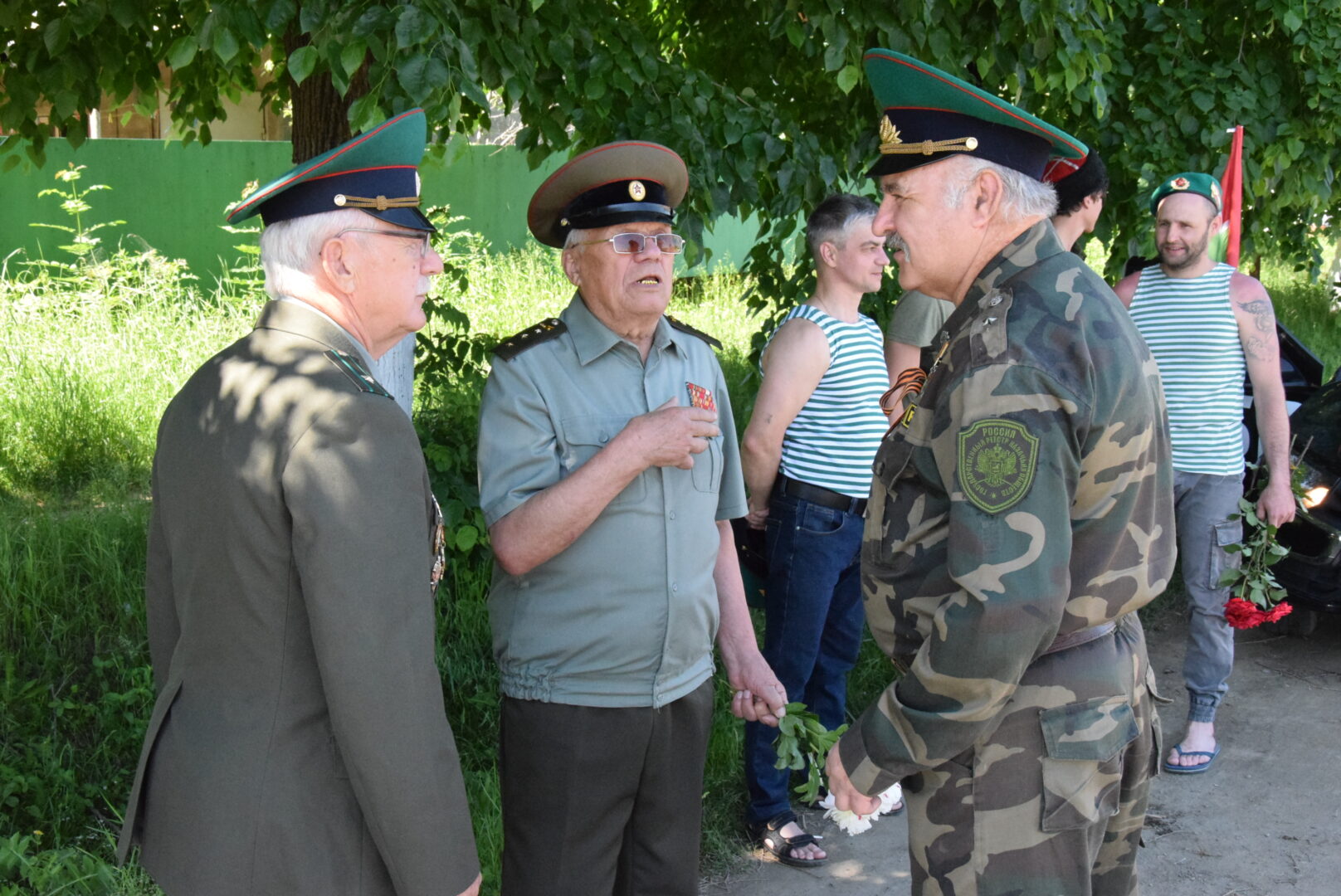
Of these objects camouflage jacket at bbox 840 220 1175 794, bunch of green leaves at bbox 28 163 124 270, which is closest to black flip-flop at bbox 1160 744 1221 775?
camouflage jacket at bbox 840 220 1175 794

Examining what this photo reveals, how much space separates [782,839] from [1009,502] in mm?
2270

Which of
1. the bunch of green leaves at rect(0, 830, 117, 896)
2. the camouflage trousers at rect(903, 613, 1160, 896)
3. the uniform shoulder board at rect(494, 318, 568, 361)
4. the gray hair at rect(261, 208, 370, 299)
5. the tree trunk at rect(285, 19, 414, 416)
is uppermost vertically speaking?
the tree trunk at rect(285, 19, 414, 416)

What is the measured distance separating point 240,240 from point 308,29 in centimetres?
832

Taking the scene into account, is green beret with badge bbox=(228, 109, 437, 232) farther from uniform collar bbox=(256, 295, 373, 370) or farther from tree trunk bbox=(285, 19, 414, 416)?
tree trunk bbox=(285, 19, 414, 416)

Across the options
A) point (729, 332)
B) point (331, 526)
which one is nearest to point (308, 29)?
point (331, 526)

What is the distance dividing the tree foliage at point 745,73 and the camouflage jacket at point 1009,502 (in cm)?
165

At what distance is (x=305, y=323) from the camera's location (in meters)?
1.87

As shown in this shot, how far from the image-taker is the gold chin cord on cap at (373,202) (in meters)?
1.92

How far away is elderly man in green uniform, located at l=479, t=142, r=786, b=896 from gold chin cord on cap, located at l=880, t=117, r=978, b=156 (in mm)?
642

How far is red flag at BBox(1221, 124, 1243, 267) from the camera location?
5543mm

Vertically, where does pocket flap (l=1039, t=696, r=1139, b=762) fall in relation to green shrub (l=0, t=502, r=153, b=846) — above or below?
above

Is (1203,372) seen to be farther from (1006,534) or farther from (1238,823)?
(1006,534)

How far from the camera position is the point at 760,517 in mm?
3883

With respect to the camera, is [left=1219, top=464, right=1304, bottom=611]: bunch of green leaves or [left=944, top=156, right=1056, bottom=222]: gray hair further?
[left=1219, top=464, right=1304, bottom=611]: bunch of green leaves
